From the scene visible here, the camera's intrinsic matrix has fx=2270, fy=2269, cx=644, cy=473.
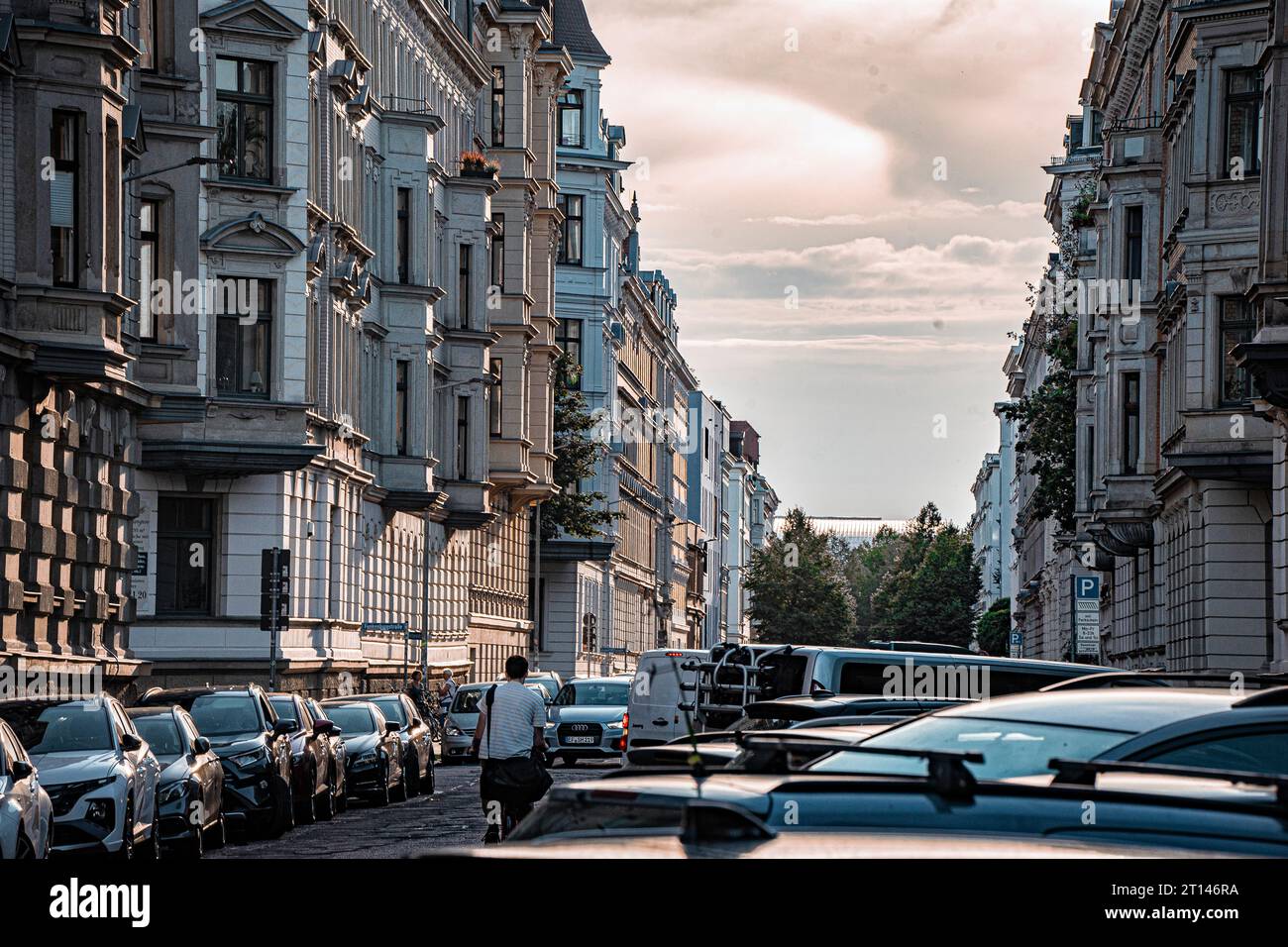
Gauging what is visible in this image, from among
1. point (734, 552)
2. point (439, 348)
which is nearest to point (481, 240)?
point (439, 348)

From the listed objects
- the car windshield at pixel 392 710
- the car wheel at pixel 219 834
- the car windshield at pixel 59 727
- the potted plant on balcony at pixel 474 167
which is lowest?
the car wheel at pixel 219 834

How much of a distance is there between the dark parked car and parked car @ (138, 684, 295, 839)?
37 cm

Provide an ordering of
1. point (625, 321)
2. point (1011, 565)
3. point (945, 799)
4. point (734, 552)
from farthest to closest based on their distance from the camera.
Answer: point (734, 552)
point (1011, 565)
point (625, 321)
point (945, 799)

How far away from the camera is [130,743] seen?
18469mm

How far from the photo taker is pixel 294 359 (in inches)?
1660

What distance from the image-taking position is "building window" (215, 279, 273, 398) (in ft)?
136

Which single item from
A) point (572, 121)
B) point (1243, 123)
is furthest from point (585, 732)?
point (572, 121)

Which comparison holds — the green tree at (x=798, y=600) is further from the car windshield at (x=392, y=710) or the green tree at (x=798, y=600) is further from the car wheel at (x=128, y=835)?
the car wheel at (x=128, y=835)

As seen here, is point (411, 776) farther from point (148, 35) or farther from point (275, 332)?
point (148, 35)

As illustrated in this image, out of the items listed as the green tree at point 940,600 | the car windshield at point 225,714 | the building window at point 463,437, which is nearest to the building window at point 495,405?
the building window at point 463,437

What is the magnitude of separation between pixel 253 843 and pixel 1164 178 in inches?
1265

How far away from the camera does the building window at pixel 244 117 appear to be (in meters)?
41.3
